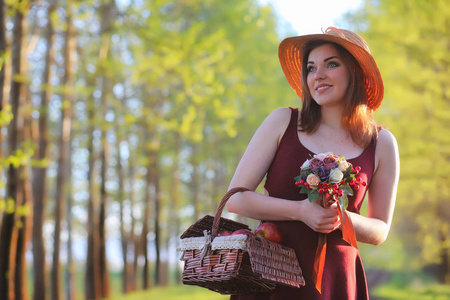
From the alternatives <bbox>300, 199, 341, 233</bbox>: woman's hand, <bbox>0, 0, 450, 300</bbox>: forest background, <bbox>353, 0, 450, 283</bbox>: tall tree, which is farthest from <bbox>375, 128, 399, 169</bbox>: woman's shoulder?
<bbox>353, 0, 450, 283</bbox>: tall tree

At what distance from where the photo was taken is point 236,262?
209 cm

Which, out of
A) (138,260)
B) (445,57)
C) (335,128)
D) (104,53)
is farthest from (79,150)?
(335,128)

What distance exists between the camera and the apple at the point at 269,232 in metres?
2.30

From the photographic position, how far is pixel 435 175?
14.8 meters

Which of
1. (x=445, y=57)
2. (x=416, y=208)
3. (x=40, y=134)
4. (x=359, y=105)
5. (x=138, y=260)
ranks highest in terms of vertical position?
(x=445, y=57)

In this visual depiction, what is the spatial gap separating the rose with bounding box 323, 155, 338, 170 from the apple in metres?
0.33

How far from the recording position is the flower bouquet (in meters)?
2.17

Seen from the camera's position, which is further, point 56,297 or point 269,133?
point 56,297

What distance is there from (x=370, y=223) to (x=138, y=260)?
19.8 metres

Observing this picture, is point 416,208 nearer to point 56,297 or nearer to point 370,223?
point 56,297

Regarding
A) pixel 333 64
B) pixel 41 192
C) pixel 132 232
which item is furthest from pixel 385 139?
pixel 132 232

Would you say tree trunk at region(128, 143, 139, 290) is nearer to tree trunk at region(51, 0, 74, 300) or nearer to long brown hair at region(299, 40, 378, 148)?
tree trunk at region(51, 0, 74, 300)

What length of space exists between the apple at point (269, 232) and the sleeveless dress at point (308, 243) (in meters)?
0.09

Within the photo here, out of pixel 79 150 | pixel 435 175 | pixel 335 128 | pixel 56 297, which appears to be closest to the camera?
pixel 335 128
